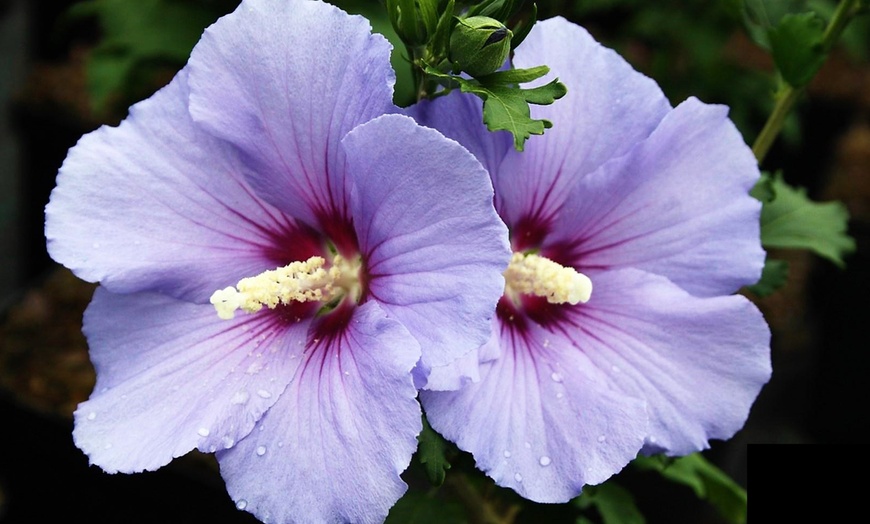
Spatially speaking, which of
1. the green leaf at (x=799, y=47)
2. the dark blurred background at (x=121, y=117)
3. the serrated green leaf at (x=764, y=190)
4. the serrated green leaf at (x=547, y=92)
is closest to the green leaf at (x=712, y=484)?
the dark blurred background at (x=121, y=117)

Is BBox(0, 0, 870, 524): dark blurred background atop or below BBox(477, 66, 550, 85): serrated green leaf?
below

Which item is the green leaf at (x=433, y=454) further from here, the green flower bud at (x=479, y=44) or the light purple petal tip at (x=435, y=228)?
the green flower bud at (x=479, y=44)

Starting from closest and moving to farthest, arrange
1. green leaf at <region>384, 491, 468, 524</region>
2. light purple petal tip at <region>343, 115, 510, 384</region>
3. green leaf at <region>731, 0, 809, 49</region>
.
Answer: light purple petal tip at <region>343, 115, 510, 384</region> → green leaf at <region>384, 491, 468, 524</region> → green leaf at <region>731, 0, 809, 49</region>

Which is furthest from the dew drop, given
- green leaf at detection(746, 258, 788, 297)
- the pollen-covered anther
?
green leaf at detection(746, 258, 788, 297)

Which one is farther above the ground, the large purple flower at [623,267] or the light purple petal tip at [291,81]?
the light purple petal tip at [291,81]

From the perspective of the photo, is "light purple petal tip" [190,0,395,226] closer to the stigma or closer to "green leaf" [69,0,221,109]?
the stigma

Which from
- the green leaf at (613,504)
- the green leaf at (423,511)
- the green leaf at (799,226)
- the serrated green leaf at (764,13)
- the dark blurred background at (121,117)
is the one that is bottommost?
the dark blurred background at (121,117)

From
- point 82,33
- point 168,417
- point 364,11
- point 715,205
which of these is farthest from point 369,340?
point 82,33

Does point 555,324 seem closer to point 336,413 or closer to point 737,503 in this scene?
point 336,413
